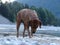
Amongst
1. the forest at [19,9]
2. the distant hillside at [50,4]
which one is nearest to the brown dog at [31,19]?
the forest at [19,9]

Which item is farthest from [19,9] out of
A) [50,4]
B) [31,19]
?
[31,19]

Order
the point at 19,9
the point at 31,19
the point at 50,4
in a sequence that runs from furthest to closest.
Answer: the point at 50,4, the point at 19,9, the point at 31,19

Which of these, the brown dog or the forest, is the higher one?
the brown dog

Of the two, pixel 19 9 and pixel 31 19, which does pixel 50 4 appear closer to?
pixel 19 9

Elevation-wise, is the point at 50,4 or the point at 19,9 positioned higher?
the point at 19,9

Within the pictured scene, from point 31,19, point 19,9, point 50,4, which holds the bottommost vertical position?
point 50,4

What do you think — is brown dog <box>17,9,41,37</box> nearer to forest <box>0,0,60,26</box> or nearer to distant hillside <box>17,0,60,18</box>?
forest <box>0,0,60,26</box>

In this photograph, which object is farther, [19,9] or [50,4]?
[50,4]

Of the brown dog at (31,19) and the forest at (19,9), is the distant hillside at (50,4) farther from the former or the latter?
the brown dog at (31,19)

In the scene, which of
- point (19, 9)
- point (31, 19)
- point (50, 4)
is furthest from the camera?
point (50, 4)

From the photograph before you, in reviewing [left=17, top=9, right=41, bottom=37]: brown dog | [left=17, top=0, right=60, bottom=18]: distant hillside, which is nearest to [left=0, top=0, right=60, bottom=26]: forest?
[left=17, top=0, right=60, bottom=18]: distant hillside

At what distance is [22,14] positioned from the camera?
13469 millimetres

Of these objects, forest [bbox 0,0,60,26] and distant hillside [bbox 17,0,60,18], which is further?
distant hillside [bbox 17,0,60,18]

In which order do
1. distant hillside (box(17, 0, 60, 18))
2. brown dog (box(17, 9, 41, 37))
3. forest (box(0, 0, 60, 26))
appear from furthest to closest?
distant hillside (box(17, 0, 60, 18))
forest (box(0, 0, 60, 26))
brown dog (box(17, 9, 41, 37))
